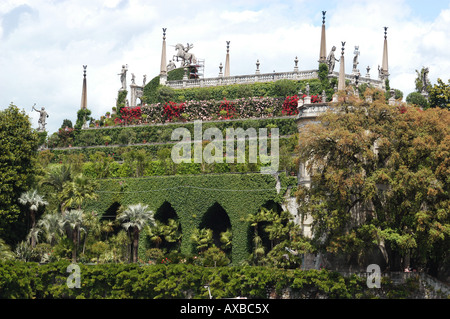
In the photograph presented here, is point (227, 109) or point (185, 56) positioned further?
point (185, 56)

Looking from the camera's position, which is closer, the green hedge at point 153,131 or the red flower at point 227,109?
the green hedge at point 153,131

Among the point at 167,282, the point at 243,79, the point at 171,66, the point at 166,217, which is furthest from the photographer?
the point at 171,66

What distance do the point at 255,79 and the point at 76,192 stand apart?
21.7 metres

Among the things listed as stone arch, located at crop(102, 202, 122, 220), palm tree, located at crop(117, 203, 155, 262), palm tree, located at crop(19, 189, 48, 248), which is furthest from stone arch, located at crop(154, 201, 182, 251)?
palm tree, located at crop(19, 189, 48, 248)

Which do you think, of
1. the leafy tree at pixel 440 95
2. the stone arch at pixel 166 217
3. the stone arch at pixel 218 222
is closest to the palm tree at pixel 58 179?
the stone arch at pixel 166 217

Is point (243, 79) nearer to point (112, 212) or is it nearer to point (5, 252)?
point (112, 212)

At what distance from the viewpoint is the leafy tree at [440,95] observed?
176ft

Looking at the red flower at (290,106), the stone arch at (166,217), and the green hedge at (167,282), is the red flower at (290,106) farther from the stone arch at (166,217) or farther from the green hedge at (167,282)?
the green hedge at (167,282)

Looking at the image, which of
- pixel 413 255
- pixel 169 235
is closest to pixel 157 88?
pixel 169 235

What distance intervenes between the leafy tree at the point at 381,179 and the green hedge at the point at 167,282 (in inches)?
72.2

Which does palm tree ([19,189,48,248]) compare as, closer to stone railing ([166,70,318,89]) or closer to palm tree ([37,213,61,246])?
palm tree ([37,213,61,246])

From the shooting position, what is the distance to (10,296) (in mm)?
38531

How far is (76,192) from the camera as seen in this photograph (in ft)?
147

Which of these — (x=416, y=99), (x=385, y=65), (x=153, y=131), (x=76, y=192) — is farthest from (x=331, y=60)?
(x=76, y=192)
